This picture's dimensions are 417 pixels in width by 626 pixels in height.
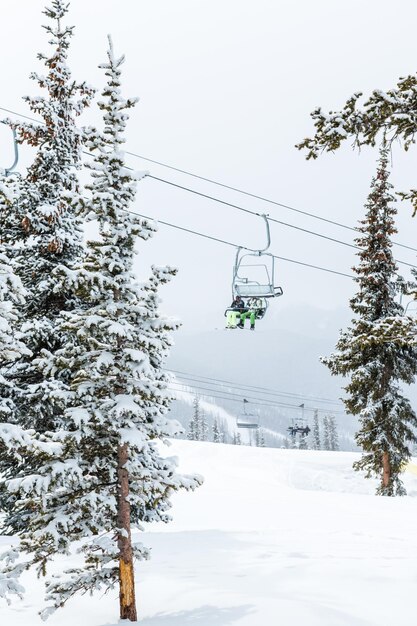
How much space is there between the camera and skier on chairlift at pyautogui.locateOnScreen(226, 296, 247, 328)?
60.5ft

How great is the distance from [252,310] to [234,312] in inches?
27.6

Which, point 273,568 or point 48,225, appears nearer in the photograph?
point 273,568

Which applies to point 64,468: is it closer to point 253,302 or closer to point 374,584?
point 374,584

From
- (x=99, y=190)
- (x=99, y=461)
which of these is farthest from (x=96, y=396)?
(x=99, y=190)

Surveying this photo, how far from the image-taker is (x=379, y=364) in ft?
79.5

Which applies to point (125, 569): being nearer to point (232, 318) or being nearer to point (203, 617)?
point (203, 617)

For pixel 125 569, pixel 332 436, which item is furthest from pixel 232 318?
pixel 332 436

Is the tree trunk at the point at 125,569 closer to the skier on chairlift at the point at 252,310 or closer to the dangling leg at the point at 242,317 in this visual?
the skier on chairlift at the point at 252,310

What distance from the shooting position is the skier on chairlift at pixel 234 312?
1845 cm

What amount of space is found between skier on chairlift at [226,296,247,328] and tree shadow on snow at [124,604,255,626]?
10.7 metres

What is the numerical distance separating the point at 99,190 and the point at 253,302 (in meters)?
9.85

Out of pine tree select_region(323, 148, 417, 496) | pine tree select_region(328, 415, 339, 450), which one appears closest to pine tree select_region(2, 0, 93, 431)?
pine tree select_region(323, 148, 417, 496)

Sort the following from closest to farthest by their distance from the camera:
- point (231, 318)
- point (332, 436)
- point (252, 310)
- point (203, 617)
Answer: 1. point (203, 617)
2. point (252, 310)
3. point (231, 318)
4. point (332, 436)

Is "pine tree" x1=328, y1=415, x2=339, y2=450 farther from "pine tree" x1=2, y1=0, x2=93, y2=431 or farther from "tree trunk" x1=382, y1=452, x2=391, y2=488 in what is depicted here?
"pine tree" x1=2, y1=0, x2=93, y2=431
